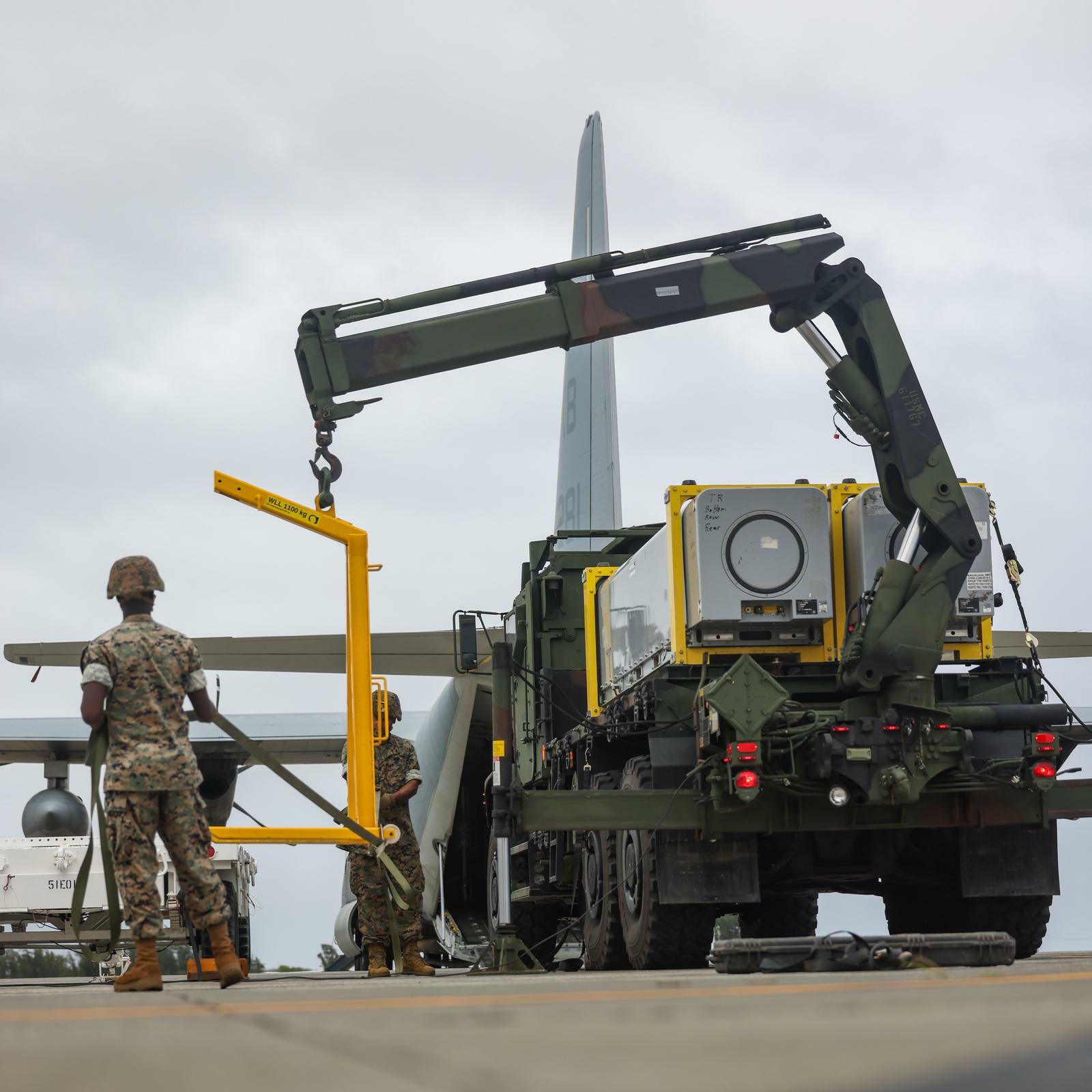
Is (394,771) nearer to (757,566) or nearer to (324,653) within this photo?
(757,566)

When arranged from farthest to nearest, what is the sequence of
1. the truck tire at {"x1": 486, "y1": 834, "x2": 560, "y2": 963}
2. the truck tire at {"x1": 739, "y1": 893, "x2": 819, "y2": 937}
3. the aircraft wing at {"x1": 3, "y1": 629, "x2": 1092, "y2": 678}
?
the aircraft wing at {"x1": 3, "y1": 629, "x2": 1092, "y2": 678} → the truck tire at {"x1": 486, "y1": 834, "x2": 560, "y2": 963} → the truck tire at {"x1": 739, "y1": 893, "x2": 819, "y2": 937}

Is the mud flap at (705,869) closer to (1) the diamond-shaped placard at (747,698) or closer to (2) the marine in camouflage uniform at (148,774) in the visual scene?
(1) the diamond-shaped placard at (747,698)

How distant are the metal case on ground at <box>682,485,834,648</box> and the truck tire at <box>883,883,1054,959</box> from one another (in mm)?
1993

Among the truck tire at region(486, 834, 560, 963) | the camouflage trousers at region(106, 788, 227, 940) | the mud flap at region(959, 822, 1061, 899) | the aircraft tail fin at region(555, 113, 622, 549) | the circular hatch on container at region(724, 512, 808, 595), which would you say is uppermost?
the aircraft tail fin at region(555, 113, 622, 549)

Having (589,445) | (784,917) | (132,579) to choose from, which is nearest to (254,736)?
(589,445)

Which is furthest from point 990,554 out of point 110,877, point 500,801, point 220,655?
point 220,655

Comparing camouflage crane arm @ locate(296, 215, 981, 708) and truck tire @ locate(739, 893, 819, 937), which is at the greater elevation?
camouflage crane arm @ locate(296, 215, 981, 708)

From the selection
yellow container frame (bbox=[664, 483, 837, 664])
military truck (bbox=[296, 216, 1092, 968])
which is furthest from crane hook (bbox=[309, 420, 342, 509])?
yellow container frame (bbox=[664, 483, 837, 664])

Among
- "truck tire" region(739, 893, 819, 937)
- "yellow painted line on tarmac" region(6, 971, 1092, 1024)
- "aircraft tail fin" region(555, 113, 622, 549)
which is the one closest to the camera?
"yellow painted line on tarmac" region(6, 971, 1092, 1024)

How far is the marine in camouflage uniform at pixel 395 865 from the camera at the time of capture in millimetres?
9898

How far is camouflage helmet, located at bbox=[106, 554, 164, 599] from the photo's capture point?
640 cm

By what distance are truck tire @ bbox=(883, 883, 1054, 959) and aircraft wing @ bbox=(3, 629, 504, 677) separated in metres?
5.96

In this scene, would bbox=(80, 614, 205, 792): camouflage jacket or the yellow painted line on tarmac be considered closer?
the yellow painted line on tarmac

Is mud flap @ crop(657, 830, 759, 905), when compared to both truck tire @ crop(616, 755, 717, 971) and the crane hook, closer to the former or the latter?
truck tire @ crop(616, 755, 717, 971)
